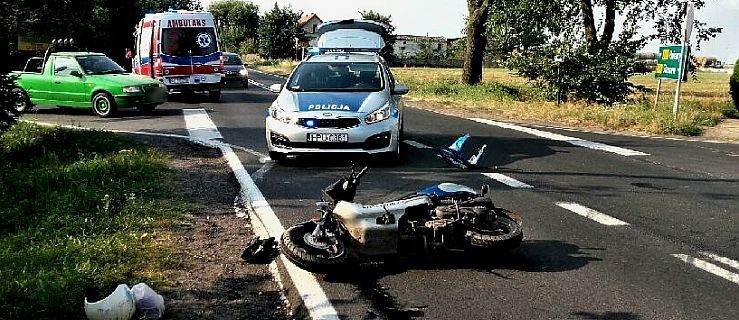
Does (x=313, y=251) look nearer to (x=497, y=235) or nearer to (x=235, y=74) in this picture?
(x=497, y=235)

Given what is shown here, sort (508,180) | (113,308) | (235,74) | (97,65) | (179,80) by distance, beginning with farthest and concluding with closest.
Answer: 1. (235,74)
2. (179,80)
3. (97,65)
4. (508,180)
5. (113,308)

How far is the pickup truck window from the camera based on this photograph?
18.1 metres

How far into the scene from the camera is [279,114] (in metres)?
10.3

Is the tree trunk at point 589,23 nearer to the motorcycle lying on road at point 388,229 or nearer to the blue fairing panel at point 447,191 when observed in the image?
the blue fairing panel at point 447,191

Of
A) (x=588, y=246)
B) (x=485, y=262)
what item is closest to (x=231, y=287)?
(x=485, y=262)

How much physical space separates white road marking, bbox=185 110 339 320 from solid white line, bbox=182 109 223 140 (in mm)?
1582

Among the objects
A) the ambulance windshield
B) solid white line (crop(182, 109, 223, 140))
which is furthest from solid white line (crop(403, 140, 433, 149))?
the ambulance windshield

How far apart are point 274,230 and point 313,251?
1.37 m

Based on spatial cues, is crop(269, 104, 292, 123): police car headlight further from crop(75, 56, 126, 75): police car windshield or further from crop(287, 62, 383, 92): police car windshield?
crop(75, 56, 126, 75): police car windshield

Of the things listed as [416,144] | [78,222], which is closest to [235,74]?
[416,144]

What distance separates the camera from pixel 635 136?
50.7ft

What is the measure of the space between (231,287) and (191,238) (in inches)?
53.5

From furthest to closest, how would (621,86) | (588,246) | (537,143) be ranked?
(621,86) → (537,143) → (588,246)

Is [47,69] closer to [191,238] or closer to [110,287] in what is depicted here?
[191,238]
